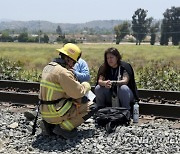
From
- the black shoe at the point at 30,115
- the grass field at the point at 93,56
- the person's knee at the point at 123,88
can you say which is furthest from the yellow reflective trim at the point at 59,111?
the grass field at the point at 93,56

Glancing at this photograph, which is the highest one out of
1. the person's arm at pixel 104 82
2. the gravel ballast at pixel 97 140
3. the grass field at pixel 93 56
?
the person's arm at pixel 104 82

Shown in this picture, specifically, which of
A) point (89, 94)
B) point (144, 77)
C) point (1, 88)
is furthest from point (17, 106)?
point (144, 77)

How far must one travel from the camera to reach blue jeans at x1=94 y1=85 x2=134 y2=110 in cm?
656

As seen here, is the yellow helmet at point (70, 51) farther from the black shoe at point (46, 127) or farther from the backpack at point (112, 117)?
the backpack at point (112, 117)

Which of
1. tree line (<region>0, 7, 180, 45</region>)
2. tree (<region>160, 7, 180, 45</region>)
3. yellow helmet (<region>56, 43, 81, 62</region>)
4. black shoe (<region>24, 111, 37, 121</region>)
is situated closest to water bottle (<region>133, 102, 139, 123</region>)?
yellow helmet (<region>56, 43, 81, 62</region>)

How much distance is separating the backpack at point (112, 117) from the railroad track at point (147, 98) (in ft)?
3.00

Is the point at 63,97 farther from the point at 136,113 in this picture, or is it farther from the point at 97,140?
the point at 136,113

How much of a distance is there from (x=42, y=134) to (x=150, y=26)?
99.1 meters

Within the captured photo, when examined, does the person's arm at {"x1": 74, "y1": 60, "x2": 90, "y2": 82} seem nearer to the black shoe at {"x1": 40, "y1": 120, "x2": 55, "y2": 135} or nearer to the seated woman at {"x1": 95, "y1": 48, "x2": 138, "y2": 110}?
the seated woman at {"x1": 95, "y1": 48, "x2": 138, "y2": 110}

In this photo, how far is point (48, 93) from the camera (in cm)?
555

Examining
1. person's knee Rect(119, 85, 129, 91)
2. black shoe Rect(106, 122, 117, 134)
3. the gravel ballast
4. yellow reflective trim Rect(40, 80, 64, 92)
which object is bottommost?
the gravel ballast

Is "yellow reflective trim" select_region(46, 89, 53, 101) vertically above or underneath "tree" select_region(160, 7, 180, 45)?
underneath

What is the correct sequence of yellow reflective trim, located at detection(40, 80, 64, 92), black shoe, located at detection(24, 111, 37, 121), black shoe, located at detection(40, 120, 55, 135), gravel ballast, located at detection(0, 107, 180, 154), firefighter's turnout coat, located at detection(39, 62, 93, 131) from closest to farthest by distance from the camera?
gravel ballast, located at detection(0, 107, 180, 154) → firefighter's turnout coat, located at detection(39, 62, 93, 131) → yellow reflective trim, located at detection(40, 80, 64, 92) → black shoe, located at detection(40, 120, 55, 135) → black shoe, located at detection(24, 111, 37, 121)

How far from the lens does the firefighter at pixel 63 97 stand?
5.42 metres
